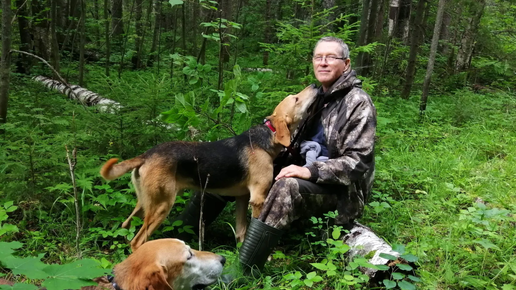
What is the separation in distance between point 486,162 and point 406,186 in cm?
157

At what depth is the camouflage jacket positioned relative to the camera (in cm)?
340

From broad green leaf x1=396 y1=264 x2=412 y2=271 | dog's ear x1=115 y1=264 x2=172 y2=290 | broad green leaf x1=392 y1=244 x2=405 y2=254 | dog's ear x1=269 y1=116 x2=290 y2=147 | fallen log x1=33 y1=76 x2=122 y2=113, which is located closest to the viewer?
dog's ear x1=115 y1=264 x2=172 y2=290

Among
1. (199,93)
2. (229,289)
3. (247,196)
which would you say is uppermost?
(199,93)

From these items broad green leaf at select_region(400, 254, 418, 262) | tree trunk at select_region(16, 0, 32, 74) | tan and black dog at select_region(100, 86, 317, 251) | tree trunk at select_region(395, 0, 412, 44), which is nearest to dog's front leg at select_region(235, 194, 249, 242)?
tan and black dog at select_region(100, 86, 317, 251)

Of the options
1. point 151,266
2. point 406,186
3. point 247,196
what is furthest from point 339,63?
point 151,266

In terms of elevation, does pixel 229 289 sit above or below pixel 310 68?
below

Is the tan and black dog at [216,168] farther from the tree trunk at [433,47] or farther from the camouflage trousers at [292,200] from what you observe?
the tree trunk at [433,47]

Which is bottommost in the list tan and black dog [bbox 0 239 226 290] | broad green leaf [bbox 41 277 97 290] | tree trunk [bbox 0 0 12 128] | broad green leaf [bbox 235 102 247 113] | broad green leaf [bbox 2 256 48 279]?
tan and black dog [bbox 0 239 226 290]

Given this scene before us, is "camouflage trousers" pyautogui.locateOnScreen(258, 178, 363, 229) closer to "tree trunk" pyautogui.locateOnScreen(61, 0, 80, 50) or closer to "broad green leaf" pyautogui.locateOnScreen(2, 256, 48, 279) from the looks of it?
"broad green leaf" pyautogui.locateOnScreen(2, 256, 48, 279)

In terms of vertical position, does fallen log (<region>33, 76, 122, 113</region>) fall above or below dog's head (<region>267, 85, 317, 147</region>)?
below

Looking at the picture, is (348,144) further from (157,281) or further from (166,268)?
(157,281)

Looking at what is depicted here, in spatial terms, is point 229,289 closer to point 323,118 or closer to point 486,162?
point 323,118

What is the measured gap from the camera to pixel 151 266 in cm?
233

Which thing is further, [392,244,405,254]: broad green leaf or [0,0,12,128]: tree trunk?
[0,0,12,128]: tree trunk
